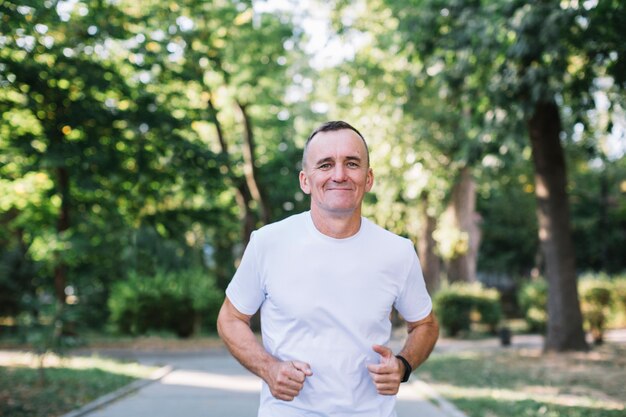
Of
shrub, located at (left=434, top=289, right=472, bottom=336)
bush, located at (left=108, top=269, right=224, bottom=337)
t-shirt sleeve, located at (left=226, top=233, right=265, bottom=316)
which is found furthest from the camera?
bush, located at (left=108, top=269, right=224, bottom=337)

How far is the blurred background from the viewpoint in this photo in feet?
45.6

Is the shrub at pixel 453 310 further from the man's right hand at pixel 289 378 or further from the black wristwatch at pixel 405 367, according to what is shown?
the man's right hand at pixel 289 378

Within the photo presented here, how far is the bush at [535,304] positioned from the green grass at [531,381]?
549 cm

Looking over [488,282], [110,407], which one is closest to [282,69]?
[110,407]

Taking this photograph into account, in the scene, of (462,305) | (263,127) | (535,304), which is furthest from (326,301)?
(263,127)

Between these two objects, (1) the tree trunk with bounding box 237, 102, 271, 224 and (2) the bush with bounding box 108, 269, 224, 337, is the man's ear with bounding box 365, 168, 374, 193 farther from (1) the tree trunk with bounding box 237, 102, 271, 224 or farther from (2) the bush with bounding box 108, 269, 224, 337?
(1) the tree trunk with bounding box 237, 102, 271, 224

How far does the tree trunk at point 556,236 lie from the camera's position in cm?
1844

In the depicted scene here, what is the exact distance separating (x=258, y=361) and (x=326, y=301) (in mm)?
343

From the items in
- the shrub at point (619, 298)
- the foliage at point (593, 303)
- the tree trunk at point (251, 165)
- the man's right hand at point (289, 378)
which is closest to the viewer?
the man's right hand at point (289, 378)

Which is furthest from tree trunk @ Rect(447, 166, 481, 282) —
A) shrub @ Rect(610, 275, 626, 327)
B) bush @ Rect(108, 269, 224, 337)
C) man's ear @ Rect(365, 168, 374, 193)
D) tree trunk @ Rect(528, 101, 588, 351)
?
man's ear @ Rect(365, 168, 374, 193)

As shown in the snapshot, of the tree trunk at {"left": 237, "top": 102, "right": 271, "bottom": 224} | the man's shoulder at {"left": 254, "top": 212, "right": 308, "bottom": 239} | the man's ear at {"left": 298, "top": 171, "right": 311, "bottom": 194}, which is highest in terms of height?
the tree trunk at {"left": 237, "top": 102, "right": 271, "bottom": 224}

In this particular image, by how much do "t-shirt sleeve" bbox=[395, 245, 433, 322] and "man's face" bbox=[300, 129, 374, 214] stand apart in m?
0.36

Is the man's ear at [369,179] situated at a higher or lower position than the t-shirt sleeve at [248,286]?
higher

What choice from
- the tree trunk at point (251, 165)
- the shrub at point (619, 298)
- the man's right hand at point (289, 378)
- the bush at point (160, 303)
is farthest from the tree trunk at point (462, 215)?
the man's right hand at point (289, 378)
